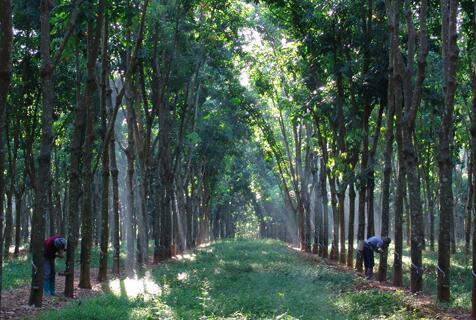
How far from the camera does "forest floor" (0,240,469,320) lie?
417 inches

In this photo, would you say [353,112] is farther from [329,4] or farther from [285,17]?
[285,17]

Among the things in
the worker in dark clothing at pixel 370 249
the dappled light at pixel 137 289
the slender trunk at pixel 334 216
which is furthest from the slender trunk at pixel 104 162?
the slender trunk at pixel 334 216

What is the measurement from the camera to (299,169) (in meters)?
36.0

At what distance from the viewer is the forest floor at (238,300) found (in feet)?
34.8

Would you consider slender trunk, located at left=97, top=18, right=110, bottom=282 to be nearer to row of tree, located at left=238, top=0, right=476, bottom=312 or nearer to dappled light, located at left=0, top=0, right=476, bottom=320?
dappled light, located at left=0, top=0, right=476, bottom=320

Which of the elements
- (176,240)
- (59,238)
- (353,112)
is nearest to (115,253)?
(59,238)

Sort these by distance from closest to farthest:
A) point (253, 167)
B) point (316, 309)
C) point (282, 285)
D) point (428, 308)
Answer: point (428, 308)
point (316, 309)
point (282, 285)
point (253, 167)

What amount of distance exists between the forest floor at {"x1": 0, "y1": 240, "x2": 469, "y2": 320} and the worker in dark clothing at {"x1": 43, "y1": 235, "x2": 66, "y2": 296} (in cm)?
64

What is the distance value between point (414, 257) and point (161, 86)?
1337cm

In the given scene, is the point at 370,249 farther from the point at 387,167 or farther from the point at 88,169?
the point at 88,169

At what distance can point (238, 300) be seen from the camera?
1274 centimetres

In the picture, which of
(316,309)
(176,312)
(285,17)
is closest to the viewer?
(176,312)

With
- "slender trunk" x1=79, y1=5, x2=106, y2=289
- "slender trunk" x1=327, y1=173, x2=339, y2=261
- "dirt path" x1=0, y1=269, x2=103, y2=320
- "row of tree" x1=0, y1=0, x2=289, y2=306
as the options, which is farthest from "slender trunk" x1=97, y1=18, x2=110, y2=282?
"slender trunk" x1=327, y1=173, x2=339, y2=261

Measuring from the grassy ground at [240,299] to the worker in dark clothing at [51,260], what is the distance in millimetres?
1574
